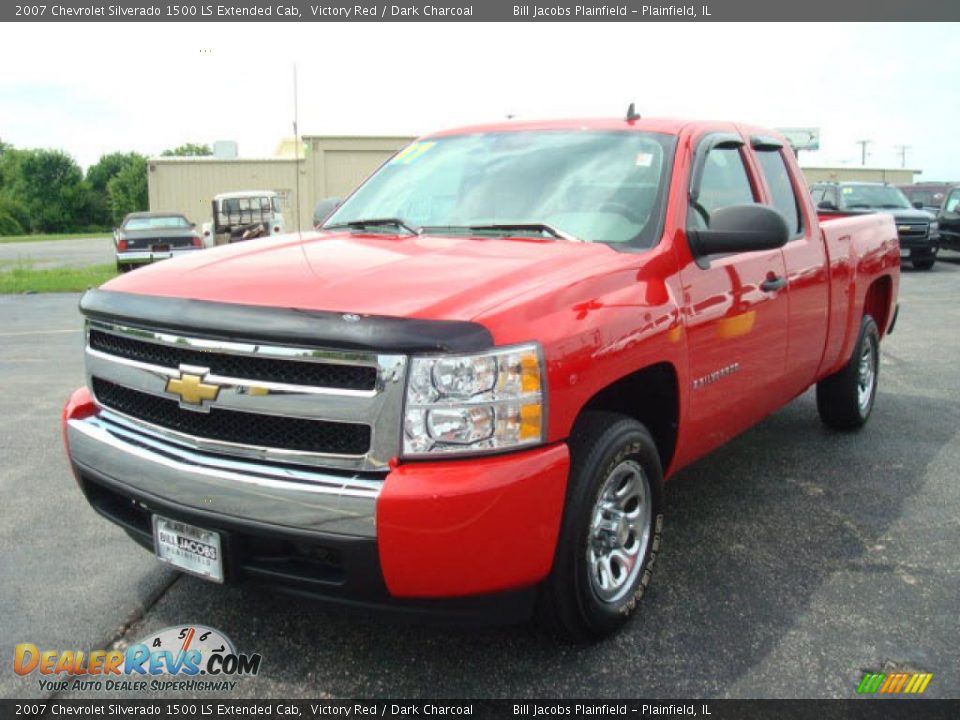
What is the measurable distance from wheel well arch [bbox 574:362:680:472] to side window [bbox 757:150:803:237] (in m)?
1.59

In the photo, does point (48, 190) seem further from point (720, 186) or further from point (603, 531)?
point (603, 531)

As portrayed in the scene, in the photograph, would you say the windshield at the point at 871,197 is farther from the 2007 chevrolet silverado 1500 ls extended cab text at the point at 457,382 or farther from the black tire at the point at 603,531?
the black tire at the point at 603,531

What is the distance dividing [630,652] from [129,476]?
1742 mm

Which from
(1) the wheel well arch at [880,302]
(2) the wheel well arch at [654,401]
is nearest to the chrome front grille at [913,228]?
(1) the wheel well arch at [880,302]

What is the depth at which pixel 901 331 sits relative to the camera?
32.7 feet

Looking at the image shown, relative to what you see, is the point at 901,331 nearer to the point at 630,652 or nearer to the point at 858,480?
the point at 858,480

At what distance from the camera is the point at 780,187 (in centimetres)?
459

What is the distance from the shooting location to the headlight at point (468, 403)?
2383 millimetres

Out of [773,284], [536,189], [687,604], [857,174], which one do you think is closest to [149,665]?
[687,604]

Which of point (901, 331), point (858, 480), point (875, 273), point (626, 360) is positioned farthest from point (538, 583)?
point (901, 331)

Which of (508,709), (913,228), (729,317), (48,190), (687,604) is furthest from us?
(48,190)

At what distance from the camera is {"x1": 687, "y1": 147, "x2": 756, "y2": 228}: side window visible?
12.1 feet

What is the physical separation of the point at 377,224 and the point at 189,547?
1706 mm

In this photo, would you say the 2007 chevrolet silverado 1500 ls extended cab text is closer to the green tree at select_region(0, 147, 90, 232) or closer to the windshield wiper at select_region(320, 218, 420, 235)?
the windshield wiper at select_region(320, 218, 420, 235)
